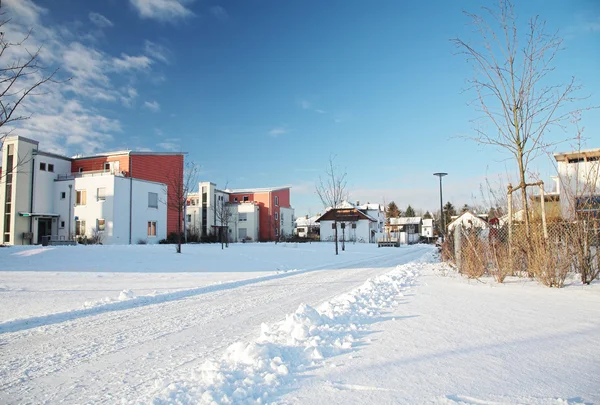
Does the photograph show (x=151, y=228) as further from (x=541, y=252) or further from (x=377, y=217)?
(x=377, y=217)

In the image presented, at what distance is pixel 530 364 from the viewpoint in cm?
339

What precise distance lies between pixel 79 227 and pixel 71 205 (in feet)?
7.73

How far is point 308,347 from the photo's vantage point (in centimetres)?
397

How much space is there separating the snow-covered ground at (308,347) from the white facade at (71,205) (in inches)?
991

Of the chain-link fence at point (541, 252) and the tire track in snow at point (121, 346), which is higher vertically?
the chain-link fence at point (541, 252)

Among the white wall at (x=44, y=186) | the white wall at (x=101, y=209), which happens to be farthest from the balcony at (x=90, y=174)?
the white wall at (x=101, y=209)

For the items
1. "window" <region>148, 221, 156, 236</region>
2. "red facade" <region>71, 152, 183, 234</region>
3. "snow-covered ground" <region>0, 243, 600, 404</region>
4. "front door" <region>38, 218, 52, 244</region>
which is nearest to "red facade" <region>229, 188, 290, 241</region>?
"red facade" <region>71, 152, 183, 234</region>

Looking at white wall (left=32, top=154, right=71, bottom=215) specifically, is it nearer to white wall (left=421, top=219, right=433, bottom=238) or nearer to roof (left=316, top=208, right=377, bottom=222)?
roof (left=316, top=208, right=377, bottom=222)

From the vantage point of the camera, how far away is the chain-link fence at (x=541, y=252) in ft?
26.6

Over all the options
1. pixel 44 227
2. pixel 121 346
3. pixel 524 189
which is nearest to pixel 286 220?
pixel 44 227

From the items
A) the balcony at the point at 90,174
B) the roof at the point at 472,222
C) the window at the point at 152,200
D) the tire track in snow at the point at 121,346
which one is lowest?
the tire track in snow at the point at 121,346

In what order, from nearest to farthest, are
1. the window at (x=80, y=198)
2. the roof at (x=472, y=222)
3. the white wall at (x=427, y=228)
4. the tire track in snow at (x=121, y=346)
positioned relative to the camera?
the tire track in snow at (x=121, y=346) < the roof at (x=472, y=222) < the window at (x=80, y=198) < the white wall at (x=427, y=228)

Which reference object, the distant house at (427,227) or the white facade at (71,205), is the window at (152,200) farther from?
the distant house at (427,227)

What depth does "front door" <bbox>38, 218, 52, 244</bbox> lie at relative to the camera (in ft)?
109
